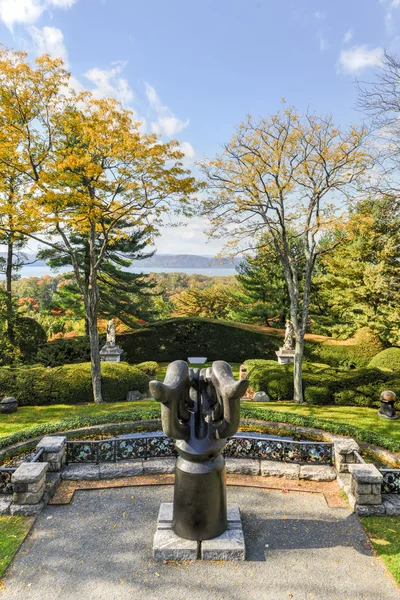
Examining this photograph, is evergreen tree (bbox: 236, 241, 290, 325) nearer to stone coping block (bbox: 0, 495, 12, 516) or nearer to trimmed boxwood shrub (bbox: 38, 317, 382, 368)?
trimmed boxwood shrub (bbox: 38, 317, 382, 368)

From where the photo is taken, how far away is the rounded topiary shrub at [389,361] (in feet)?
51.4

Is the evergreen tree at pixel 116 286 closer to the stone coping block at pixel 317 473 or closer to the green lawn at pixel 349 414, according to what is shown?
the green lawn at pixel 349 414

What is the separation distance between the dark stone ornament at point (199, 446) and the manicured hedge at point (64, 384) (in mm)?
8595

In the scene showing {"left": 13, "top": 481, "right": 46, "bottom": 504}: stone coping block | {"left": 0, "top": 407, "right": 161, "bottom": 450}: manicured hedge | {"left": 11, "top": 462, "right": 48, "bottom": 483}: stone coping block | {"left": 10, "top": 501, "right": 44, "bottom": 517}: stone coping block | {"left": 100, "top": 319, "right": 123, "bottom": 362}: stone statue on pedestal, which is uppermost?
{"left": 100, "top": 319, "right": 123, "bottom": 362}: stone statue on pedestal

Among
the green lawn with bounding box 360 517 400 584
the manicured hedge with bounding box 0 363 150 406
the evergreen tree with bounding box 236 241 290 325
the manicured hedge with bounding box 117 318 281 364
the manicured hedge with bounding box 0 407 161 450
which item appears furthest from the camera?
the evergreen tree with bounding box 236 241 290 325

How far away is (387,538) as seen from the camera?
18.6 ft

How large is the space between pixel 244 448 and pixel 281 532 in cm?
219

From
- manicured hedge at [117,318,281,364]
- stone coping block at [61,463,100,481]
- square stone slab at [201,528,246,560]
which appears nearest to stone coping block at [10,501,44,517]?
stone coping block at [61,463,100,481]

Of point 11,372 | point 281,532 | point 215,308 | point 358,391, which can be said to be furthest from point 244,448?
point 215,308

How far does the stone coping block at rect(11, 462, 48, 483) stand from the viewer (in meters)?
6.23

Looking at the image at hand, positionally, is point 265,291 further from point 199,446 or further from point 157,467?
point 199,446

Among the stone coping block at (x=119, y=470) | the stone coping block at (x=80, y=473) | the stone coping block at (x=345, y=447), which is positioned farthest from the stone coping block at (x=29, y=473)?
the stone coping block at (x=345, y=447)

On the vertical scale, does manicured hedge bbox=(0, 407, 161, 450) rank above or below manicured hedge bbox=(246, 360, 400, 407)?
above

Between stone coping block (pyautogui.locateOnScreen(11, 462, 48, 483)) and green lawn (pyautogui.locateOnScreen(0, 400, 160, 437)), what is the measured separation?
397 centimetres
